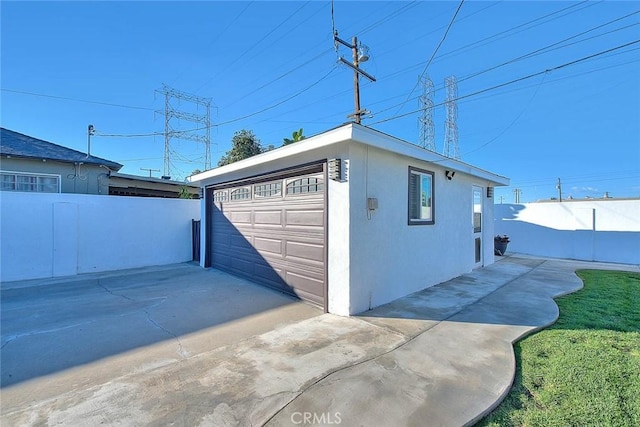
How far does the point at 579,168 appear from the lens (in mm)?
19016

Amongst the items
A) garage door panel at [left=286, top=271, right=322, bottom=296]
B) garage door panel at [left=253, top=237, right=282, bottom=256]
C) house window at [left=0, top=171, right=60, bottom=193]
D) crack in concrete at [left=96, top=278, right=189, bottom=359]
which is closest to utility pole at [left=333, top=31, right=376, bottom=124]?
garage door panel at [left=253, top=237, right=282, bottom=256]

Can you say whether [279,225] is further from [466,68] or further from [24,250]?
[24,250]

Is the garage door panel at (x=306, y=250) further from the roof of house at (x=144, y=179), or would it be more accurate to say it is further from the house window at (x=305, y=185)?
the roof of house at (x=144, y=179)

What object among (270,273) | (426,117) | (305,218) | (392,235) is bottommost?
(270,273)

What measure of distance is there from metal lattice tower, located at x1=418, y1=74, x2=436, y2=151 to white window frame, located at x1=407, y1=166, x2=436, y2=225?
3.19 meters

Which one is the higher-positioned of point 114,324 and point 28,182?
point 28,182

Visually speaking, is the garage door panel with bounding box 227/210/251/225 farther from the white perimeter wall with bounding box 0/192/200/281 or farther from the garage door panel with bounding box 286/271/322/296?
the white perimeter wall with bounding box 0/192/200/281

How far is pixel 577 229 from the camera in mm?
10922

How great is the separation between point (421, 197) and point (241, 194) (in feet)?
15.1

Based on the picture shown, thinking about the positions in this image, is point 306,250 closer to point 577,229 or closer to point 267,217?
point 267,217

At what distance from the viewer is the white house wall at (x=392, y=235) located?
14.6ft

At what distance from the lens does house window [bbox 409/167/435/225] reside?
564cm

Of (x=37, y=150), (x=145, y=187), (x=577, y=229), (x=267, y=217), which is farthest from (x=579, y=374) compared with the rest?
(x=145, y=187)

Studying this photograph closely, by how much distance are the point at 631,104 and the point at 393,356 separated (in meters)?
11.8
